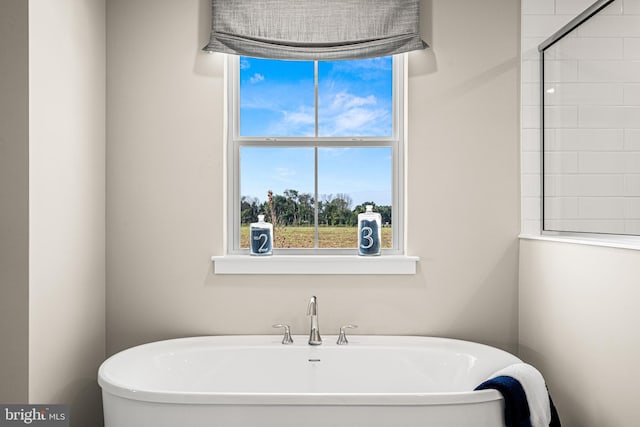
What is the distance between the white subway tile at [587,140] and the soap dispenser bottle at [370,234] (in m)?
0.92

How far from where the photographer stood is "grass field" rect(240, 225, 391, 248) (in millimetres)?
2760

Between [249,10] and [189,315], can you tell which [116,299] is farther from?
[249,10]

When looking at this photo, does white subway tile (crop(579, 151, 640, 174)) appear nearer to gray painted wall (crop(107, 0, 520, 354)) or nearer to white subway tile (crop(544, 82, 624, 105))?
white subway tile (crop(544, 82, 624, 105))

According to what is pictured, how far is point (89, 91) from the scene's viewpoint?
239cm

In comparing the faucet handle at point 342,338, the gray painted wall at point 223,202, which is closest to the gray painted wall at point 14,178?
the gray painted wall at point 223,202

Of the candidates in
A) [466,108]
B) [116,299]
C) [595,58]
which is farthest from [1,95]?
[595,58]

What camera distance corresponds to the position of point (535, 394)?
1.81m

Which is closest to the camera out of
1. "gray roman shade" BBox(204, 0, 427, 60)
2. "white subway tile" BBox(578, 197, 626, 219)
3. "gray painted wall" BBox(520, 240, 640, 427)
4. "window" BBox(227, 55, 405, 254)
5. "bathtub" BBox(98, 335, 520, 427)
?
"gray painted wall" BBox(520, 240, 640, 427)

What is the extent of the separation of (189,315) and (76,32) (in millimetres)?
1420

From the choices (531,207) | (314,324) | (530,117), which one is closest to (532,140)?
(530,117)

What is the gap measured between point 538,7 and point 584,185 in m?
1.00

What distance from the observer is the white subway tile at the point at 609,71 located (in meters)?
1.86

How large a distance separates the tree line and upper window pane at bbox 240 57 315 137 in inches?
13.6
